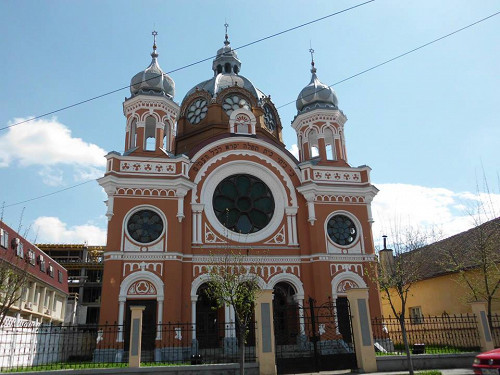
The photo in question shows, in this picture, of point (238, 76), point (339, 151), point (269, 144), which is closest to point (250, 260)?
point (269, 144)

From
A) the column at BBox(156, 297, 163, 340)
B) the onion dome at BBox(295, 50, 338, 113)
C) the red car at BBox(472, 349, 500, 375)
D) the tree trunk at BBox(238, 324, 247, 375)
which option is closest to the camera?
the red car at BBox(472, 349, 500, 375)

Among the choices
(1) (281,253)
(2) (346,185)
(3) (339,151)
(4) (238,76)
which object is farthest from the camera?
(4) (238,76)

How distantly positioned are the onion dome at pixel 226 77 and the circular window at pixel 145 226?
12.0 meters

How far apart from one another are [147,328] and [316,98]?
54.2 feet

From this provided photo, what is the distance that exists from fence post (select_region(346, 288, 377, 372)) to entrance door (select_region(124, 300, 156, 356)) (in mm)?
8988

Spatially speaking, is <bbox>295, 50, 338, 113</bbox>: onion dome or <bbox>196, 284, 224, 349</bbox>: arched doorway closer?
<bbox>196, 284, 224, 349</bbox>: arched doorway

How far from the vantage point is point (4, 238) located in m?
22.7

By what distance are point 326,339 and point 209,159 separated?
10.9 m

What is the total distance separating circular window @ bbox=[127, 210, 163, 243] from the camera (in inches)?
847

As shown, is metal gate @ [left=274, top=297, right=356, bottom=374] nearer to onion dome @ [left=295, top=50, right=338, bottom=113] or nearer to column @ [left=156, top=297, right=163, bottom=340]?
column @ [left=156, top=297, right=163, bottom=340]

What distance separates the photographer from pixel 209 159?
A: 24047 mm

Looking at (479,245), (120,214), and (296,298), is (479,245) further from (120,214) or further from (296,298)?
(120,214)

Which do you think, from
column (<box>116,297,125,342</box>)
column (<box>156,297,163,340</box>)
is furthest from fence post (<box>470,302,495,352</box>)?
column (<box>116,297,125,342</box>)

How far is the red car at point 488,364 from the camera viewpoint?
948cm
